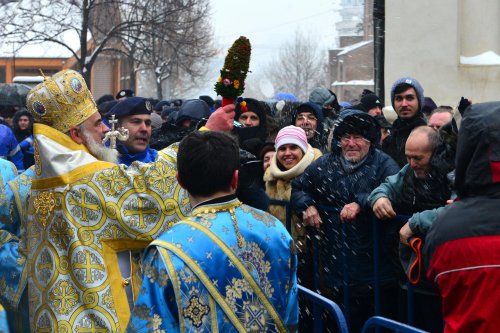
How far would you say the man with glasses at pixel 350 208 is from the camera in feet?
19.3

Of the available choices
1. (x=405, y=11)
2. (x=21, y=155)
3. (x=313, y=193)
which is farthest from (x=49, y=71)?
(x=313, y=193)

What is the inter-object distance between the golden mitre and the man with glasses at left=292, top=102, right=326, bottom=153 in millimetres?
3657

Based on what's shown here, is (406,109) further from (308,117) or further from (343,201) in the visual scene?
(343,201)

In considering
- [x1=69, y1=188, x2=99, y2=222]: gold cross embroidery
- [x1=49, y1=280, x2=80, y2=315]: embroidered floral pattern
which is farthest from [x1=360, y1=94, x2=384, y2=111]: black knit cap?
[x1=49, y1=280, x2=80, y2=315]: embroidered floral pattern

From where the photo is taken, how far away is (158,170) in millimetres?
4730

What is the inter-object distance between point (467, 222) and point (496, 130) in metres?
0.35

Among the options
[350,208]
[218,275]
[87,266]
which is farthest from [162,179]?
[350,208]

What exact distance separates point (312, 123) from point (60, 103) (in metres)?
3.88

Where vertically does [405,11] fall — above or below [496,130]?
above

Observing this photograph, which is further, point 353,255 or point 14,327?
Answer: point 353,255

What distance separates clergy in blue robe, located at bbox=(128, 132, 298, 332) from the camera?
A: 3.34 m

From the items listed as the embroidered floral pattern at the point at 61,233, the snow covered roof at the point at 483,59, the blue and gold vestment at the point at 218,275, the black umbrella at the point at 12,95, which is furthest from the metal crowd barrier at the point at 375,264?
the black umbrella at the point at 12,95

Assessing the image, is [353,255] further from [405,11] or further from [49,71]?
[49,71]

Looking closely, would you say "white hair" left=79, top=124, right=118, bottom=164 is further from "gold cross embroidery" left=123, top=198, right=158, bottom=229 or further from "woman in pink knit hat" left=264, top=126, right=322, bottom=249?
"woman in pink knit hat" left=264, top=126, right=322, bottom=249
